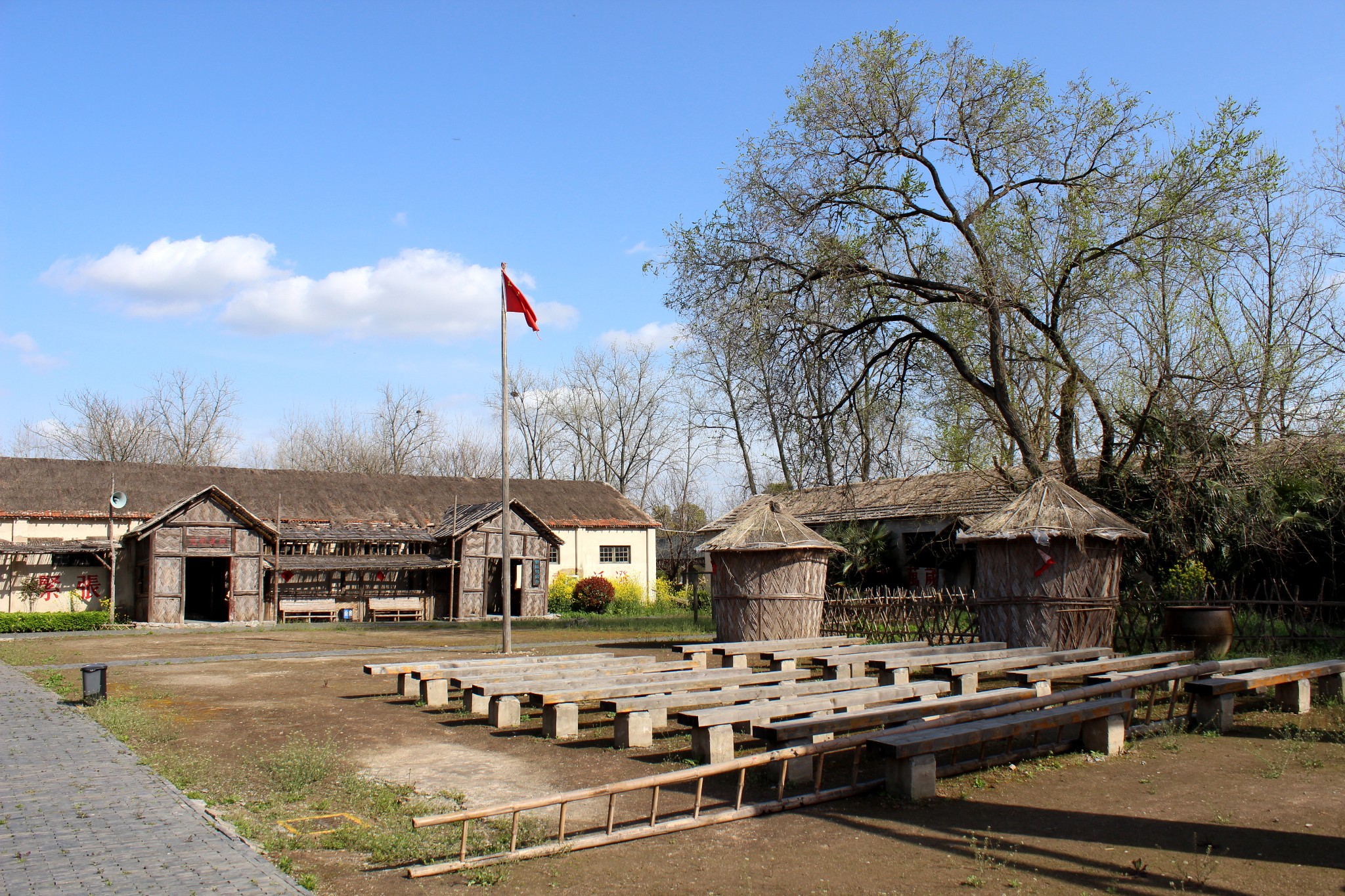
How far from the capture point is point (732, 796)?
7152mm

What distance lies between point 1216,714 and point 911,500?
19.8 m

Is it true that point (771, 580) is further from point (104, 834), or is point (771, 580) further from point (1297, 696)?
point (104, 834)

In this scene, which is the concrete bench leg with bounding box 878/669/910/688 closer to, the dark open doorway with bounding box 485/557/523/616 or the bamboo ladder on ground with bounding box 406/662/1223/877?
the bamboo ladder on ground with bounding box 406/662/1223/877

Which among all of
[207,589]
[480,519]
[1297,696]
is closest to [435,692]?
[1297,696]

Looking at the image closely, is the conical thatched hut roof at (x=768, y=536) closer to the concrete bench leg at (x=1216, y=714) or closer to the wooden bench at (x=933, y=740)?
the concrete bench leg at (x=1216, y=714)

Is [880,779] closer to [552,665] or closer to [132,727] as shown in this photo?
[552,665]

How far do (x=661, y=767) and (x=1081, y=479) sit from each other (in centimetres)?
1329

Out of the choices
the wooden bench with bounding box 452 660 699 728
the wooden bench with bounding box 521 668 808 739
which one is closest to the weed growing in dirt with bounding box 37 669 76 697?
the wooden bench with bounding box 452 660 699 728

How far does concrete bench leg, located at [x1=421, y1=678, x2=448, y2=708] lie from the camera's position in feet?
38.2

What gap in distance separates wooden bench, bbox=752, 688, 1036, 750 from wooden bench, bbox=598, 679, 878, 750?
127cm

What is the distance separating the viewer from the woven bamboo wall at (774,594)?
18.0 meters

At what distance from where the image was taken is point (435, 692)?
11695 mm

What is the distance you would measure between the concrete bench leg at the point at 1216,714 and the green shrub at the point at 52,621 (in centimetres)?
2742

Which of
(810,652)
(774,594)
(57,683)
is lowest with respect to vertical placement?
(57,683)
